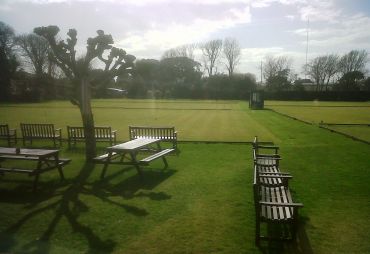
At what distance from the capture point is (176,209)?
23.3 feet

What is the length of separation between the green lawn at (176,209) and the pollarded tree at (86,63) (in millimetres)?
1507

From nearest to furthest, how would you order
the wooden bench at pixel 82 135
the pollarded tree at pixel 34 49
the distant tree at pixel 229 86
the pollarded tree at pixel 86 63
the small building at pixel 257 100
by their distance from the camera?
the pollarded tree at pixel 86 63
the wooden bench at pixel 82 135
the small building at pixel 257 100
the pollarded tree at pixel 34 49
the distant tree at pixel 229 86

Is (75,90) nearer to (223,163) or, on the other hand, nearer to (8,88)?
(223,163)

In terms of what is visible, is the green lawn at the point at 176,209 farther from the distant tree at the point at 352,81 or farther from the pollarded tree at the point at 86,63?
the distant tree at the point at 352,81

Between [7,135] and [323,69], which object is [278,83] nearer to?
[323,69]

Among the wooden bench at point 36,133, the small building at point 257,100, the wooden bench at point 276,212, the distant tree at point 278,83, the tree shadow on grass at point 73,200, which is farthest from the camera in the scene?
the distant tree at point 278,83

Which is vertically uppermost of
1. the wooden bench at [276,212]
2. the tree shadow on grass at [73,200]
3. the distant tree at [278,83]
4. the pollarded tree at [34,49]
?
the pollarded tree at [34,49]

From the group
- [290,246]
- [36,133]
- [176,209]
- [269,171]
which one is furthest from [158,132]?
[290,246]

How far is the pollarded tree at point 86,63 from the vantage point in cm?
1154

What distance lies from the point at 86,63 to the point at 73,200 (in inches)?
221

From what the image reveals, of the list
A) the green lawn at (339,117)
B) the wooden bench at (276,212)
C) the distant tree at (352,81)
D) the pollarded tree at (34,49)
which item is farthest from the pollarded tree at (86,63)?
the distant tree at (352,81)

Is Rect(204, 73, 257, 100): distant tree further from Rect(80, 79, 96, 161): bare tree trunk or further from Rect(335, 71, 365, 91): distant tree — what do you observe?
Rect(80, 79, 96, 161): bare tree trunk

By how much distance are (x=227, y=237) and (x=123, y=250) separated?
5.64ft

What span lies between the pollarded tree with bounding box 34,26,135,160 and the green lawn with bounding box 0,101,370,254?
1507 mm
